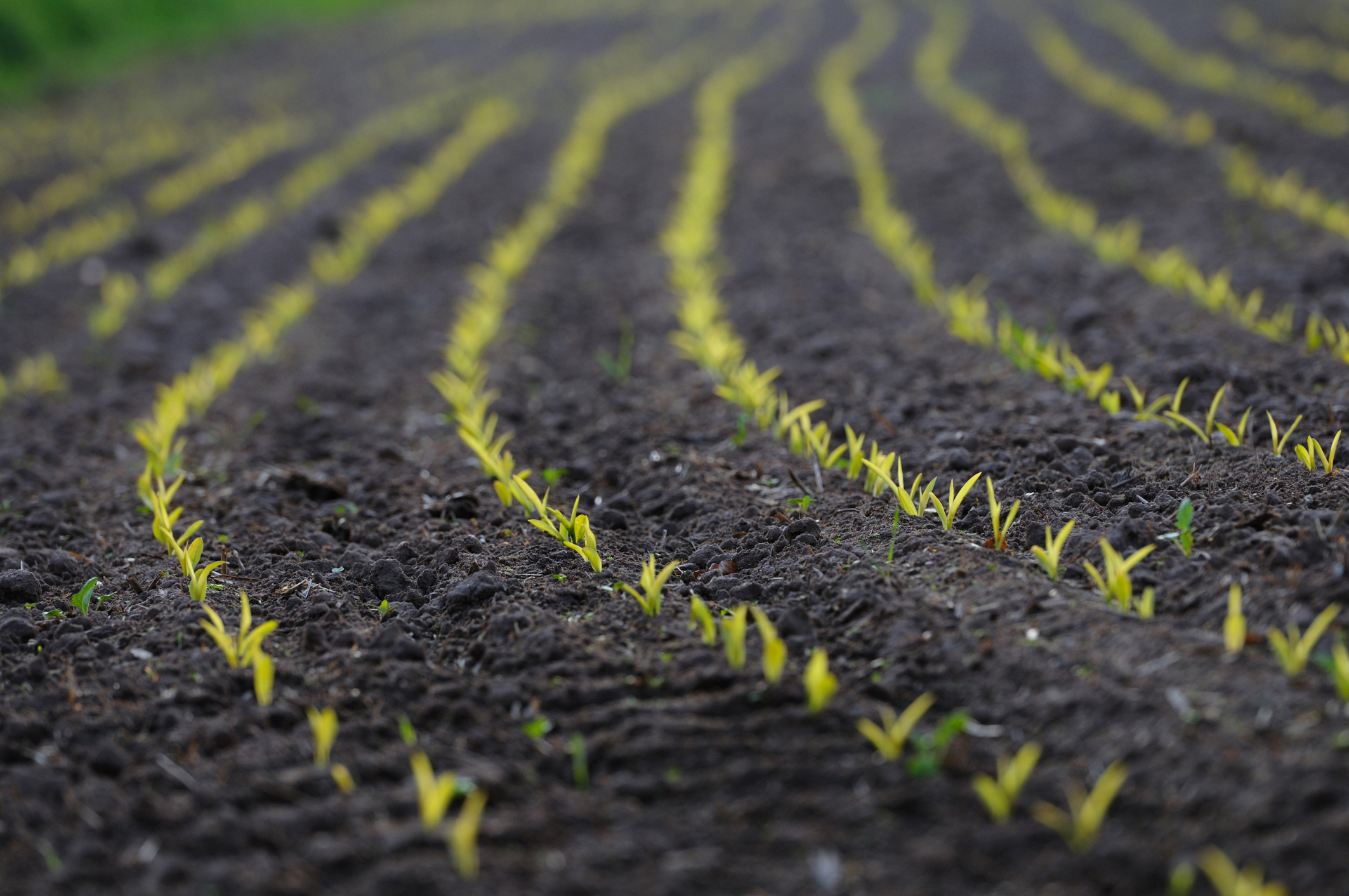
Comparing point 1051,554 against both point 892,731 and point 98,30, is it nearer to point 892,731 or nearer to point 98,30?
point 892,731

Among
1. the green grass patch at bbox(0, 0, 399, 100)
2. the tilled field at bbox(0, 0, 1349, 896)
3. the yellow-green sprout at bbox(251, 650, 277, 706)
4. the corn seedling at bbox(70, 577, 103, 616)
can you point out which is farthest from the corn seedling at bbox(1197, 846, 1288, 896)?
the green grass patch at bbox(0, 0, 399, 100)

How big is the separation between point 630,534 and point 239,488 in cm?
149

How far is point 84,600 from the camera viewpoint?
8.00ft

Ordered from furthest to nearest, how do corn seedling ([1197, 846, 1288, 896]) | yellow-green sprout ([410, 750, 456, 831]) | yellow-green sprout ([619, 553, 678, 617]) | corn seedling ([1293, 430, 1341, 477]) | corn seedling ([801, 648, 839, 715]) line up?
corn seedling ([1293, 430, 1341, 477]) → yellow-green sprout ([619, 553, 678, 617]) → corn seedling ([801, 648, 839, 715]) → yellow-green sprout ([410, 750, 456, 831]) → corn seedling ([1197, 846, 1288, 896])

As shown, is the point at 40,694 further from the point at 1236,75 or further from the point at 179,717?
the point at 1236,75

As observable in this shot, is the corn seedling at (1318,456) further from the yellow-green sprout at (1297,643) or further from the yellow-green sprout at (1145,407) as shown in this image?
the yellow-green sprout at (1297,643)

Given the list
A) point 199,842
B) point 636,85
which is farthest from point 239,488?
point 636,85

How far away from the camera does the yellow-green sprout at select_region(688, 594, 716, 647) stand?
2.13 m

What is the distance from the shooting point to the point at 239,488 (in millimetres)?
3203

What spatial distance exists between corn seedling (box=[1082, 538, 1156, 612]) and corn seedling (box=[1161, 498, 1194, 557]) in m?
A: 0.20

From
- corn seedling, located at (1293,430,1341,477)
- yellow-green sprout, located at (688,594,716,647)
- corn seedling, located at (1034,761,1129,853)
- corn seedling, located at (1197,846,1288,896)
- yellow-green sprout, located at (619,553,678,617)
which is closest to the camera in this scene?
corn seedling, located at (1197,846,1288,896)

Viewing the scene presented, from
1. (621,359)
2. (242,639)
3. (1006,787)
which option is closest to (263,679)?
(242,639)

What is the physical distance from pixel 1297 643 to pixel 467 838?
5.47 ft

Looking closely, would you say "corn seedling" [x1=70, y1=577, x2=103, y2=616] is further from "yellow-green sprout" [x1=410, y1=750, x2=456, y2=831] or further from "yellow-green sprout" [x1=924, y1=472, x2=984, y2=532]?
"yellow-green sprout" [x1=924, y1=472, x2=984, y2=532]
